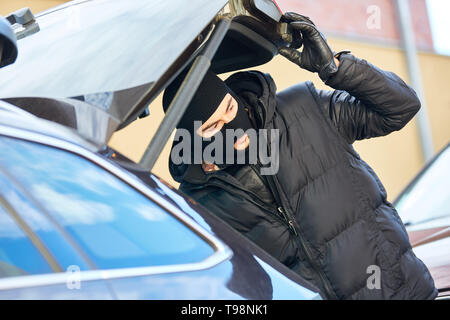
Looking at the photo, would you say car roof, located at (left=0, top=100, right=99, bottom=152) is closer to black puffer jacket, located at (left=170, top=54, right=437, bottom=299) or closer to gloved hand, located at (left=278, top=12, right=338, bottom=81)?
black puffer jacket, located at (left=170, top=54, right=437, bottom=299)

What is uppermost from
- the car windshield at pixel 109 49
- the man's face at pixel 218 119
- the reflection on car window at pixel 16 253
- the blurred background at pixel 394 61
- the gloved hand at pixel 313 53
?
the car windshield at pixel 109 49

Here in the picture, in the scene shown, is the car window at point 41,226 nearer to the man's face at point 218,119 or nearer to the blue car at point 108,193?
the blue car at point 108,193

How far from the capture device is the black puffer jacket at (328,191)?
2.08m

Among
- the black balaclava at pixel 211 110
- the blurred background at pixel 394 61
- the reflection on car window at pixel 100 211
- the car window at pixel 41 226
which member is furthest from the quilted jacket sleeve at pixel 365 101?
the blurred background at pixel 394 61

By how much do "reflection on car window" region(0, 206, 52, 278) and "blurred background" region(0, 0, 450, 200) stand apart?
22.3 ft

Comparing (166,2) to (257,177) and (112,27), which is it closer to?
(112,27)

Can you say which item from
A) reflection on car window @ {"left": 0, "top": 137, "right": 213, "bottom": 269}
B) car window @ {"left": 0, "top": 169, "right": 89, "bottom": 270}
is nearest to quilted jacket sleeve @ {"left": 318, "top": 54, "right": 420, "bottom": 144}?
reflection on car window @ {"left": 0, "top": 137, "right": 213, "bottom": 269}

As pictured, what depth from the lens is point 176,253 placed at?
4.32ft

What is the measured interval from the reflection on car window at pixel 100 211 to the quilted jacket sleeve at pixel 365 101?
3.59 feet

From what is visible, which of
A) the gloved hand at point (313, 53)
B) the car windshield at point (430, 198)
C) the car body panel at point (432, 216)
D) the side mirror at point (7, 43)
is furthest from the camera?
the car windshield at point (430, 198)

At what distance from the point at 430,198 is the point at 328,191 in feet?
5.71

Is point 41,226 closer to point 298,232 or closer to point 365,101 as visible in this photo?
point 298,232

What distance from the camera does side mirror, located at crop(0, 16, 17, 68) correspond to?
1298 millimetres

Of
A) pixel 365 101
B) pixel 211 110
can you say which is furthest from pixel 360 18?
pixel 211 110
